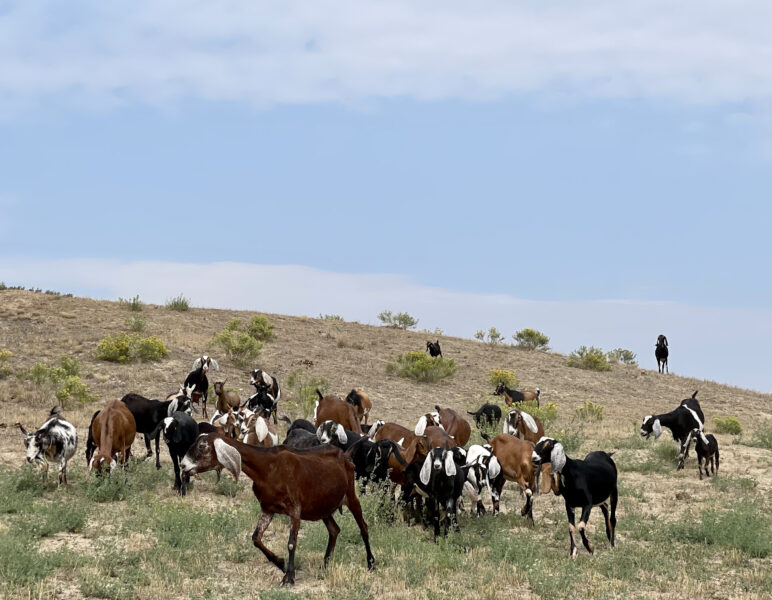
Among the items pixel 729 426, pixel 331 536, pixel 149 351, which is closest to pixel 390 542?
pixel 331 536

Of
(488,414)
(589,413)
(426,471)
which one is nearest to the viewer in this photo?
(426,471)

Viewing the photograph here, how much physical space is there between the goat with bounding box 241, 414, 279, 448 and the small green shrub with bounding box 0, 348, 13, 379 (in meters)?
14.7

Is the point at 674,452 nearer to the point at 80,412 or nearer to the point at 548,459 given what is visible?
the point at 548,459

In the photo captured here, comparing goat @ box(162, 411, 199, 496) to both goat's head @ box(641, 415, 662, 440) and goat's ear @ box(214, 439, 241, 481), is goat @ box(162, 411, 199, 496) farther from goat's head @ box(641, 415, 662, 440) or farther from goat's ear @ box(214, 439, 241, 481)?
goat's head @ box(641, 415, 662, 440)

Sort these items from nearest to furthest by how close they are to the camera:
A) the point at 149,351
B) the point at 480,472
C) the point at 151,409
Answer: the point at 480,472
the point at 151,409
the point at 149,351

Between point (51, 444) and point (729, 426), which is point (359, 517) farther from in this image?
point (729, 426)

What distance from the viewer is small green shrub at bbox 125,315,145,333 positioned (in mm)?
33531

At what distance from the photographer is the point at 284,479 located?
8.99 metres

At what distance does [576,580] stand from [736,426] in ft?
58.8

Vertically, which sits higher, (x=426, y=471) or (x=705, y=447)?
(x=705, y=447)

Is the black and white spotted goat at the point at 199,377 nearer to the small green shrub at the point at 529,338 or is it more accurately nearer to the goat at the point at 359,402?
the goat at the point at 359,402

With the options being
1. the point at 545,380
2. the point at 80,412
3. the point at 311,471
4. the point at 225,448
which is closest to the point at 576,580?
the point at 311,471

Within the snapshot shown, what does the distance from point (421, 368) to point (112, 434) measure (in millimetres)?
20107

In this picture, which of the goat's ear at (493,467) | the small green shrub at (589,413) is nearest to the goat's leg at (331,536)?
the goat's ear at (493,467)
